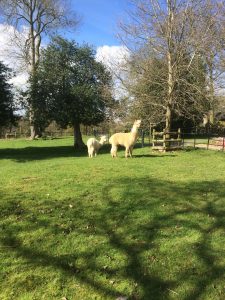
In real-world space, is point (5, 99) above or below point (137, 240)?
above

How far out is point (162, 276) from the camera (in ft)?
15.6

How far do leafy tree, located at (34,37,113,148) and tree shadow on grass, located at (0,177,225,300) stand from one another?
1809 cm

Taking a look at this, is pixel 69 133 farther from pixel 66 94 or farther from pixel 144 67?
pixel 144 67

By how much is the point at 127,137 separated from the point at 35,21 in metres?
29.3

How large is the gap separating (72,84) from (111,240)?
21.9 meters

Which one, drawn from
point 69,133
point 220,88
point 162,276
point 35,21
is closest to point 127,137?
point 220,88

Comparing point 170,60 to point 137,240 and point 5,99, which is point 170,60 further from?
point 137,240

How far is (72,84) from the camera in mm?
26484

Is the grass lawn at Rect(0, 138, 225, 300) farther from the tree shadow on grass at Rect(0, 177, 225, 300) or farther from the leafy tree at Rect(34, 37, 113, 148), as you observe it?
the leafy tree at Rect(34, 37, 113, 148)

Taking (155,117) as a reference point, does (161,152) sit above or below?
below

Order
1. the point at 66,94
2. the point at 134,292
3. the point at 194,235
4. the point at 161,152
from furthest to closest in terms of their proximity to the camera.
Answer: the point at 66,94
the point at 161,152
the point at 194,235
the point at 134,292

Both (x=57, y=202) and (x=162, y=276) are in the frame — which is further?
(x=57, y=202)

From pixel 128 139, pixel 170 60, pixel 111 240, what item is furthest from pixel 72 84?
pixel 111 240

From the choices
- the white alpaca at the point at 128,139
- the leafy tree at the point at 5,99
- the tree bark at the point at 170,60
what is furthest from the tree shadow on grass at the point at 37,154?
the tree bark at the point at 170,60
